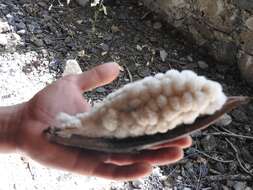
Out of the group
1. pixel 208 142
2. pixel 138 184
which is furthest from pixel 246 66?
pixel 138 184

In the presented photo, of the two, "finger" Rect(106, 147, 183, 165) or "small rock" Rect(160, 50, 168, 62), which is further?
"small rock" Rect(160, 50, 168, 62)

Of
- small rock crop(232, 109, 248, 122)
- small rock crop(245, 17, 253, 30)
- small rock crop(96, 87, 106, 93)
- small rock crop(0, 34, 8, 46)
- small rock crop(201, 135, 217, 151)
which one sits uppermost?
small rock crop(245, 17, 253, 30)

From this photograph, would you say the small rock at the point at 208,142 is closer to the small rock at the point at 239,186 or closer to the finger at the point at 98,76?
the small rock at the point at 239,186

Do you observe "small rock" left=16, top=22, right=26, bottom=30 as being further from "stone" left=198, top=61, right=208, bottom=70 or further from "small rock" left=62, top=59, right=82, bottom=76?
"stone" left=198, top=61, right=208, bottom=70

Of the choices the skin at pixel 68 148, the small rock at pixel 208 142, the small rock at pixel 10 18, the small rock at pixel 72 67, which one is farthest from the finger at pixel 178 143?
the small rock at pixel 10 18

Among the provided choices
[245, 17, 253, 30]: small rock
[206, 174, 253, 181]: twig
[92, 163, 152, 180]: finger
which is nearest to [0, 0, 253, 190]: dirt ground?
[206, 174, 253, 181]: twig

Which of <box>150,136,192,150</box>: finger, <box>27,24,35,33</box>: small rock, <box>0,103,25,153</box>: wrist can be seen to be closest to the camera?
<box>150,136,192,150</box>: finger
